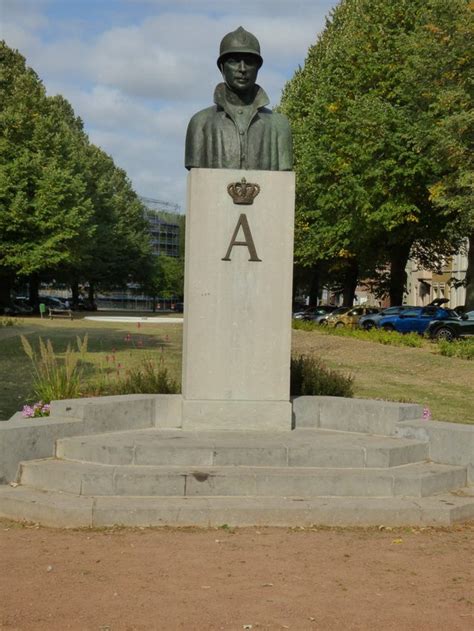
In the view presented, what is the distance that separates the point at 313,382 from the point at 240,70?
14.2 feet

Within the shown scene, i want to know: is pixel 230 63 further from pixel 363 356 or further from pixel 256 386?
pixel 363 356

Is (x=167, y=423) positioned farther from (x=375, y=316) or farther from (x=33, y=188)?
(x=33, y=188)

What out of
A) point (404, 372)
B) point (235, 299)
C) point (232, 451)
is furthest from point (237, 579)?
point (404, 372)

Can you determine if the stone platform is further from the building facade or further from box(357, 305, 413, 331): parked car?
the building facade

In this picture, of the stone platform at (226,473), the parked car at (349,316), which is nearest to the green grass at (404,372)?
the stone platform at (226,473)

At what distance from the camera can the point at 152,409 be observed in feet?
30.4

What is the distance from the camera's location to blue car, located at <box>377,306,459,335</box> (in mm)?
38812

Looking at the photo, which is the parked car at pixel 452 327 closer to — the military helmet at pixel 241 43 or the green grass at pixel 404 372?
the green grass at pixel 404 372

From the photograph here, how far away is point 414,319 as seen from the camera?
3962 centimetres

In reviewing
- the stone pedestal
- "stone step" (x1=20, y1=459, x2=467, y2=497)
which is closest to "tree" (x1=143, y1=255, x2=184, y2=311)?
the stone pedestal

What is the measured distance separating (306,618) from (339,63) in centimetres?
3643

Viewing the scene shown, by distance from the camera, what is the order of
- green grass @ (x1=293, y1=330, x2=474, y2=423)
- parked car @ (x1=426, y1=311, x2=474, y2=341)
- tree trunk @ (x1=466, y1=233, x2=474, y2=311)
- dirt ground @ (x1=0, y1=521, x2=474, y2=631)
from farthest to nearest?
1. tree trunk @ (x1=466, y1=233, x2=474, y2=311)
2. parked car @ (x1=426, y1=311, x2=474, y2=341)
3. green grass @ (x1=293, y1=330, x2=474, y2=423)
4. dirt ground @ (x1=0, y1=521, x2=474, y2=631)

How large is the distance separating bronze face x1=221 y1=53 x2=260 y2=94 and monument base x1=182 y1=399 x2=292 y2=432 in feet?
11.4

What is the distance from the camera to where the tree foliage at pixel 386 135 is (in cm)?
3034
